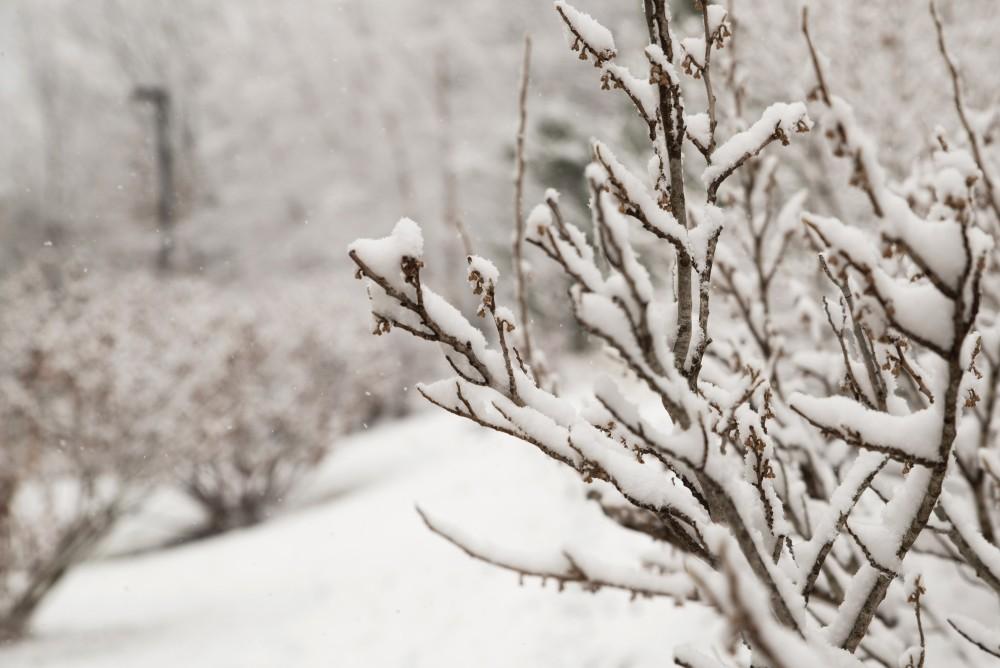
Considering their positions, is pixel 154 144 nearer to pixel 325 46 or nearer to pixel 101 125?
pixel 101 125

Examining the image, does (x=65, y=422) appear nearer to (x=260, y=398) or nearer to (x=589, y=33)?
(x=260, y=398)

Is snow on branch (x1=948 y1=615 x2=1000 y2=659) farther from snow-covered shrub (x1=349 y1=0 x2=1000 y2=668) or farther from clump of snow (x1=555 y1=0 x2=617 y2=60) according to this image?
clump of snow (x1=555 y1=0 x2=617 y2=60)

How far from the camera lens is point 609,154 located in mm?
940

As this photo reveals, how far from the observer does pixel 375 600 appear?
177 inches

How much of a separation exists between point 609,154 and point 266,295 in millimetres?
10748

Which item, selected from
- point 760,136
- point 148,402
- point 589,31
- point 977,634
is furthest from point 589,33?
point 148,402

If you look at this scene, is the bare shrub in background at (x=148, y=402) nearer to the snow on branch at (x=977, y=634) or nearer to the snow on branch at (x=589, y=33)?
the snow on branch at (x=589, y=33)

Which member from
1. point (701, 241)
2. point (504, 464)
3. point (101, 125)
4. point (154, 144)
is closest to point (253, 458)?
point (504, 464)

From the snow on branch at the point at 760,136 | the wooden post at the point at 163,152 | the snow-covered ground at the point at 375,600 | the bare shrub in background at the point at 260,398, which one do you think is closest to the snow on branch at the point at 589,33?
the snow on branch at the point at 760,136

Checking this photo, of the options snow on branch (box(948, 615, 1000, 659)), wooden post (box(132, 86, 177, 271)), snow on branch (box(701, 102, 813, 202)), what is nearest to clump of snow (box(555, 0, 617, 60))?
snow on branch (box(701, 102, 813, 202))

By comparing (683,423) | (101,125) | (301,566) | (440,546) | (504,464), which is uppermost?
(101,125)

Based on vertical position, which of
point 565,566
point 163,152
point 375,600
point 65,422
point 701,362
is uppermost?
point 163,152

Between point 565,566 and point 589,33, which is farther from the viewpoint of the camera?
point 565,566

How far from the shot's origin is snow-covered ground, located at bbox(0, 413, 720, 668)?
11.0 ft
